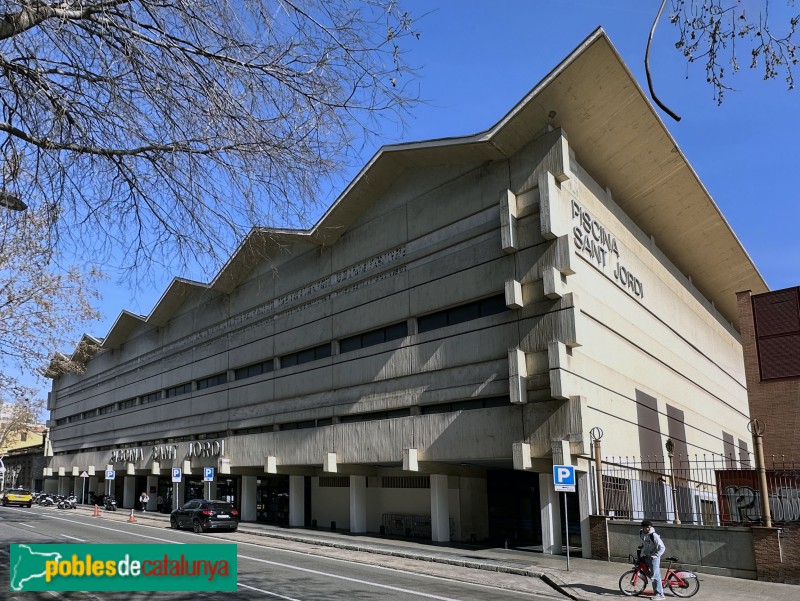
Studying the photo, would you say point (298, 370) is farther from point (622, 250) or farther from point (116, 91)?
point (116, 91)

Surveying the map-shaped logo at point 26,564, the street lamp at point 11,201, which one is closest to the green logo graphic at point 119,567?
the map-shaped logo at point 26,564

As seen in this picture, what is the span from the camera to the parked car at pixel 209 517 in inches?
1165

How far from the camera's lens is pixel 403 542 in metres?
26.8

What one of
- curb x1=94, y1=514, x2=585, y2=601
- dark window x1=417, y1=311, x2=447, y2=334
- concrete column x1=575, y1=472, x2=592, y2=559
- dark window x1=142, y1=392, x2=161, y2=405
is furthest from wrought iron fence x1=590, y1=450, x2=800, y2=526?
dark window x1=142, y1=392, x2=161, y2=405

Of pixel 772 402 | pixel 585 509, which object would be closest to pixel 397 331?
pixel 585 509

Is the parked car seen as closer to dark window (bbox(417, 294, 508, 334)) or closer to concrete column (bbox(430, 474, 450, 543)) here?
concrete column (bbox(430, 474, 450, 543))

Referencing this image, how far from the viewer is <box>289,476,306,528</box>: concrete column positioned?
3525 cm

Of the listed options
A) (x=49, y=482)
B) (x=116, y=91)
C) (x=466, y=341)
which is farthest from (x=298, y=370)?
(x=49, y=482)

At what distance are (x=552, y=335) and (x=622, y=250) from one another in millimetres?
8210

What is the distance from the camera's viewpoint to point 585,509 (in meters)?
21.3

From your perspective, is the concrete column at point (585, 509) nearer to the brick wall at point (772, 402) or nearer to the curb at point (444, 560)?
the curb at point (444, 560)

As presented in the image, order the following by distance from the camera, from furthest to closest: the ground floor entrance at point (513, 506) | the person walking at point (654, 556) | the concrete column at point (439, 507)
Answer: the ground floor entrance at point (513, 506) < the concrete column at point (439, 507) < the person walking at point (654, 556)

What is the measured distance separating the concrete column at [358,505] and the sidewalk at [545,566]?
3.04 ft

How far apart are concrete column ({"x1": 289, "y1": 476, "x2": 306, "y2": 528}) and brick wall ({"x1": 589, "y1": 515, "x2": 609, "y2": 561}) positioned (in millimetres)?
18718
